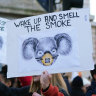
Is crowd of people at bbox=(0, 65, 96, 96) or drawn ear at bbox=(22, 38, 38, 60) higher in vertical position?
drawn ear at bbox=(22, 38, 38, 60)

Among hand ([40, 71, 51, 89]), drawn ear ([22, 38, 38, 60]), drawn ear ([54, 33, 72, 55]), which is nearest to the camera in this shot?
hand ([40, 71, 51, 89])

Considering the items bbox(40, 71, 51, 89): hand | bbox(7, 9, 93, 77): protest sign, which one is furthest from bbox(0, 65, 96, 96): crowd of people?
bbox(7, 9, 93, 77): protest sign

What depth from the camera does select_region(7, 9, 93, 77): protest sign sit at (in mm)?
3182

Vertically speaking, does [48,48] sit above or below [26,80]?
above

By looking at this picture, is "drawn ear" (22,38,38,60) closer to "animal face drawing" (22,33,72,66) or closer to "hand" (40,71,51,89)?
"animal face drawing" (22,33,72,66)

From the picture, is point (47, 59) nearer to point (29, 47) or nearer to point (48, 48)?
point (48, 48)

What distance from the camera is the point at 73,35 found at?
10.7 ft

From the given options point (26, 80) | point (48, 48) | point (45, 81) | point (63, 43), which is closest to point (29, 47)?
point (48, 48)

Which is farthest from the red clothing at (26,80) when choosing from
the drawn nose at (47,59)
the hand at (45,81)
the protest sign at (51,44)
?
the hand at (45,81)

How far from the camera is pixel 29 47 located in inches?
135

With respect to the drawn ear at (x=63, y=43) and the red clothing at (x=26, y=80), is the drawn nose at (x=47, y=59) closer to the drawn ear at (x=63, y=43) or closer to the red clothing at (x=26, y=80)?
the drawn ear at (x=63, y=43)

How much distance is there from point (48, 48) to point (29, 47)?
0.20 m

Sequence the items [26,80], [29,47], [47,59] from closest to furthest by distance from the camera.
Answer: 1. [47,59]
2. [29,47]
3. [26,80]

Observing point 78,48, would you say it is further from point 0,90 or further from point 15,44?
point 0,90
